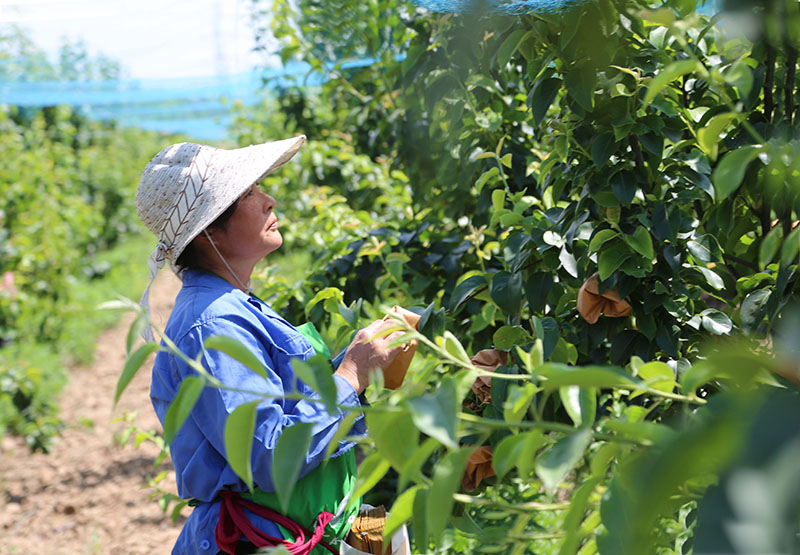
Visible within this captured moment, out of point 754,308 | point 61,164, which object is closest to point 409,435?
point 754,308

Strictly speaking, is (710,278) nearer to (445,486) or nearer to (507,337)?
(507,337)

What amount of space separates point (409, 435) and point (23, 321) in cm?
569

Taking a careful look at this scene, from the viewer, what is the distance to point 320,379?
0.66 metres

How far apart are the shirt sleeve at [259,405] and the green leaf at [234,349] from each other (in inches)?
24.0

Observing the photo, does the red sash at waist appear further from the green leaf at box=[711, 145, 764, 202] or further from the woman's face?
Answer: the green leaf at box=[711, 145, 764, 202]

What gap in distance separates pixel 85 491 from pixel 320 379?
3.68m

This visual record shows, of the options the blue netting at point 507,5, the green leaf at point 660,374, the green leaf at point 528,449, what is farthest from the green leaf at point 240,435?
the blue netting at point 507,5

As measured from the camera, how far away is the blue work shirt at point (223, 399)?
4.48 feet

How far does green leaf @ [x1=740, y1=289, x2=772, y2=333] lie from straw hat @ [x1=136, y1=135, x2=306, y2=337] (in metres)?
0.96

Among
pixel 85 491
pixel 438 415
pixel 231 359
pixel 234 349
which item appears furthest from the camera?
pixel 85 491

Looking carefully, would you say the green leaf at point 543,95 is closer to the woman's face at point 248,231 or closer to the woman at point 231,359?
the woman at point 231,359

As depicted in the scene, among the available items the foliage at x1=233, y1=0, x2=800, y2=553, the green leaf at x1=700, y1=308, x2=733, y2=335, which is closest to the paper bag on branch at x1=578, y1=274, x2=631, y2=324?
the foliage at x1=233, y1=0, x2=800, y2=553

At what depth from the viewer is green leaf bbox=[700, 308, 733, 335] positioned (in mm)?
1282

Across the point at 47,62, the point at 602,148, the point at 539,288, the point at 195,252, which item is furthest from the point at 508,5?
the point at 47,62
